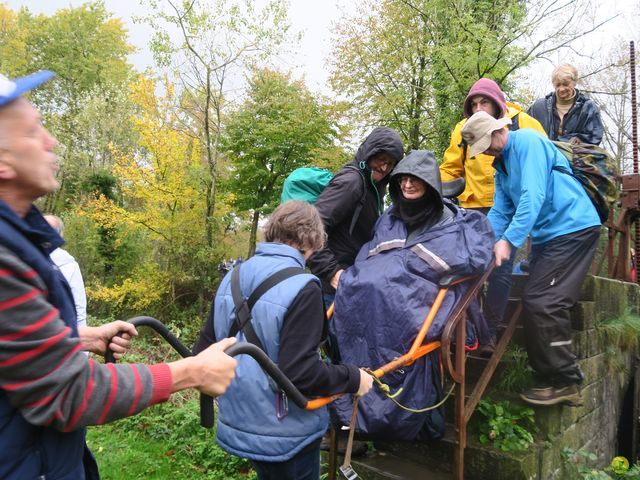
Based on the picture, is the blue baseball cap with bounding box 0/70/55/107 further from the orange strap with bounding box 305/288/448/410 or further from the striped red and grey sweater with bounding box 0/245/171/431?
the orange strap with bounding box 305/288/448/410

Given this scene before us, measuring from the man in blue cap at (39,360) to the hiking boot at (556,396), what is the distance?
8.75 ft

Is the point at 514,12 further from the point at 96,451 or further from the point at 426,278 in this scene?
the point at 96,451

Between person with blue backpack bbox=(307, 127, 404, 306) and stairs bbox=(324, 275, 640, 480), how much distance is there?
126 centimetres

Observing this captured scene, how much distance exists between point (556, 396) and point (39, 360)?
3190 millimetres

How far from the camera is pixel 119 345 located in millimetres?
1909

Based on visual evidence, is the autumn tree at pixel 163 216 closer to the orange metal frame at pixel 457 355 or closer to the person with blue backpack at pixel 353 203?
the person with blue backpack at pixel 353 203

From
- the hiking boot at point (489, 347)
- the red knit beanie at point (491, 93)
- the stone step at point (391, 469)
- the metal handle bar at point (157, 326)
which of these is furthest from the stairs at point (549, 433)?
the metal handle bar at point (157, 326)

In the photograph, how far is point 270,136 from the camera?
13.6 meters

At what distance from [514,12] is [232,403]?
8.54 meters

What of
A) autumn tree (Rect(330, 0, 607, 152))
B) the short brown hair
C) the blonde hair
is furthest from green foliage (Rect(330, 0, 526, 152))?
the short brown hair

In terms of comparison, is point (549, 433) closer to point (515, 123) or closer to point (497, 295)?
point (497, 295)

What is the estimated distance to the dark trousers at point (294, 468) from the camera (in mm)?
2053

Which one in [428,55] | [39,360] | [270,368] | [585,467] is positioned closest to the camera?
[39,360]

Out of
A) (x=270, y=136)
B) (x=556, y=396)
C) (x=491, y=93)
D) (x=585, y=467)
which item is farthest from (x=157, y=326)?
(x=270, y=136)
